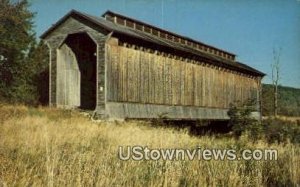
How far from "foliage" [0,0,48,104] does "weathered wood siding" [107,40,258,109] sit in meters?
6.67

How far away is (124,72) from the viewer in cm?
2222

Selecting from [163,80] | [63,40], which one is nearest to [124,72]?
[163,80]

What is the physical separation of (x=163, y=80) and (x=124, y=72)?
378 centimetres

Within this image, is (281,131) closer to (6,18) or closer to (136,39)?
(136,39)

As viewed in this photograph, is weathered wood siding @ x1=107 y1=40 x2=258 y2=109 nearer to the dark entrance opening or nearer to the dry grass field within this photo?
the dark entrance opening

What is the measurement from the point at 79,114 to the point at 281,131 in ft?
31.8

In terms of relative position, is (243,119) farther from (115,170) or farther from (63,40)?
(115,170)

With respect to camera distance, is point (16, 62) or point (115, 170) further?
point (16, 62)

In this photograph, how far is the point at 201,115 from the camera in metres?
29.6

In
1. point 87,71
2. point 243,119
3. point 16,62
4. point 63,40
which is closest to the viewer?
point 243,119

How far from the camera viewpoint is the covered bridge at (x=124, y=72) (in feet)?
70.7

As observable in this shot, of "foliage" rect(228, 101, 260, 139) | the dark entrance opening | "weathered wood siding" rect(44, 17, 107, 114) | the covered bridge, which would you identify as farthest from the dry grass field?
the dark entrance opening

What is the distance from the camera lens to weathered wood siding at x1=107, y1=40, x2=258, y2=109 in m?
21.9

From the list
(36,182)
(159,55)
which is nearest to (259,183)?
(36,182)
